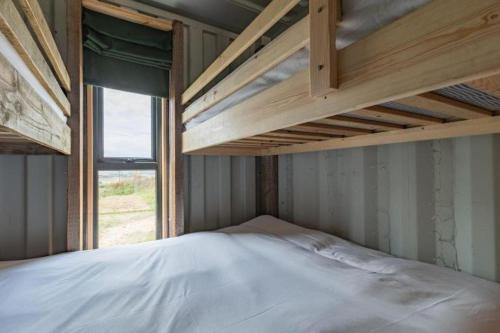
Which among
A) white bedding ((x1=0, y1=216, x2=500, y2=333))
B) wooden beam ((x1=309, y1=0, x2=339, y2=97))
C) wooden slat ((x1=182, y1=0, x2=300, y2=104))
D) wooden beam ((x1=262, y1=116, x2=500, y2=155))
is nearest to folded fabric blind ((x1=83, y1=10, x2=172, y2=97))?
wooden slat ((x1=182, y1=0, x2=300, y2=104))

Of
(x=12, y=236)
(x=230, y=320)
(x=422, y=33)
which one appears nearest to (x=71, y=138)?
(x=12, y=236)

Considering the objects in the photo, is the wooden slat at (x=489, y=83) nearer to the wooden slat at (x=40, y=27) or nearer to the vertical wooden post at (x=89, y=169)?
the wooden slat at (x=40, y=27)

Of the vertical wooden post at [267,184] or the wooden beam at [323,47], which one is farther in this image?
the vertical wooden post at [267,184]

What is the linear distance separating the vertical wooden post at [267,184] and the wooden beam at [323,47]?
1.77 metres

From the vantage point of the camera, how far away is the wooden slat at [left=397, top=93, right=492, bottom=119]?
704mm

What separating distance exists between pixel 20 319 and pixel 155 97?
179 cm

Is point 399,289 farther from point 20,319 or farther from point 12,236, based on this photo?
point 12,236

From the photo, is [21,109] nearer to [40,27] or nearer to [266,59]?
[40,27]

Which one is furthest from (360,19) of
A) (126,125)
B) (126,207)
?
(126,207)

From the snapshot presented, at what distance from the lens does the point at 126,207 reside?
2.08m

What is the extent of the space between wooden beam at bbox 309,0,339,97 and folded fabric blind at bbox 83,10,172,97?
1.75m

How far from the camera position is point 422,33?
49 centimetres

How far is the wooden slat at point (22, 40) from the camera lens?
23.3 inches

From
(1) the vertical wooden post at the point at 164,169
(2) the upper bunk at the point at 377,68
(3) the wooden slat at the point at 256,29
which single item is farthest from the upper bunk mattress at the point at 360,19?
(1) the vertical wooden post at the point at 164,169
